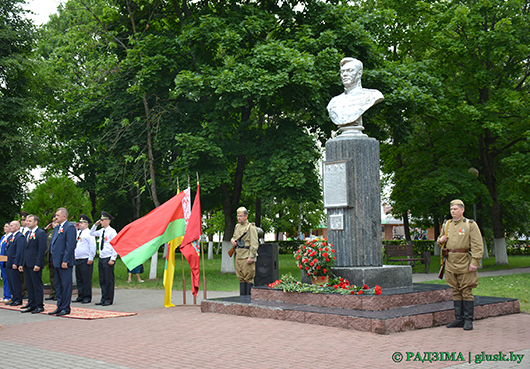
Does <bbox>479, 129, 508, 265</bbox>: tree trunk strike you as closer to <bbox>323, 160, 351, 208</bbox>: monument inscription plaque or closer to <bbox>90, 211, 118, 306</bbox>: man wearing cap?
<bbox>323, 160, 351, 208</bbox>: monument inscription plaque

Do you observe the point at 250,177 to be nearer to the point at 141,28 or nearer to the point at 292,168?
the point at 292,168

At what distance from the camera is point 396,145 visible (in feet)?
89.7

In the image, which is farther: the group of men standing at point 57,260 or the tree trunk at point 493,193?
the tree trunk at point 493,193

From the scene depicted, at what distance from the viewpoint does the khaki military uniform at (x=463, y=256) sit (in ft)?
27.9

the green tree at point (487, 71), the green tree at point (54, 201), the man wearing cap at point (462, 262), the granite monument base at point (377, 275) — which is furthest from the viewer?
the green tree at point (487, 71)

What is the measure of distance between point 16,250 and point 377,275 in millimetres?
8203

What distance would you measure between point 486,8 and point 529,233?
24.4 m

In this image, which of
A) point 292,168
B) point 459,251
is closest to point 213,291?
point 292,168

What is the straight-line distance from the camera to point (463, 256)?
8.64 metres

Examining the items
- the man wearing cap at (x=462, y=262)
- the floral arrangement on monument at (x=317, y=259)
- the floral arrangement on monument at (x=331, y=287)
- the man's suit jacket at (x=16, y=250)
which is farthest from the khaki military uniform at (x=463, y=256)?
the man's suit jacket at (x=16, y=250)

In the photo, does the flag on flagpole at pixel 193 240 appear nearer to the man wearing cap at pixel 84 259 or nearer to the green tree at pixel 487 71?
the man wearing cap at pixel 84 259

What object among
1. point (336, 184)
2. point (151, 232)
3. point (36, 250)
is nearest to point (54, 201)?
point (36, 250)

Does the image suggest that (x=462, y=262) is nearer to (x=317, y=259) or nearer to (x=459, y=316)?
(x=459, y=316)

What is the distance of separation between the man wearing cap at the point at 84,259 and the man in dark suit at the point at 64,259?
187 centimetres
